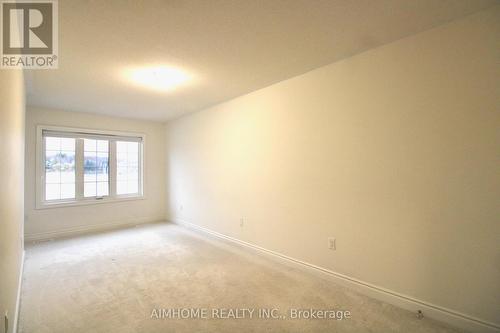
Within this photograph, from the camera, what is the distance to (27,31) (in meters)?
2.00

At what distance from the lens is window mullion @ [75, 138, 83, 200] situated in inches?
191

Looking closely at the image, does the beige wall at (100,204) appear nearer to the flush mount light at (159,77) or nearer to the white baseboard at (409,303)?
the flush mount light at (159,77)

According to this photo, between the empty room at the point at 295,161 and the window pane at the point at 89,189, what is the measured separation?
1245mm

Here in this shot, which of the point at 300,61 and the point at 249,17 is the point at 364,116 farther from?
the point at 249,17

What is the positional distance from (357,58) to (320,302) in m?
2.46

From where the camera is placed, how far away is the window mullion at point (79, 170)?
4.86 m

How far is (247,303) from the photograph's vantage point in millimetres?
2271

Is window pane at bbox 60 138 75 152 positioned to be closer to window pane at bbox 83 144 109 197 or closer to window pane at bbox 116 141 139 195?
window pane at bbox 83 144 109 197

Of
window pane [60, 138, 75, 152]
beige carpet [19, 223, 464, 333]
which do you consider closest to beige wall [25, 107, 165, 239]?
window pane [60, 138, 75, 152]

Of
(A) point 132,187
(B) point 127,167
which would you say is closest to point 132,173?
(B) point 127,167

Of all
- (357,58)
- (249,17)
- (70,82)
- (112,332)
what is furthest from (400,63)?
(70,82)

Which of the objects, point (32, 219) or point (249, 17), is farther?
point (32, 219)

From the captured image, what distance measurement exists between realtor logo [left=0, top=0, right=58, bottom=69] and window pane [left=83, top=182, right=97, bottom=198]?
9.88 feet

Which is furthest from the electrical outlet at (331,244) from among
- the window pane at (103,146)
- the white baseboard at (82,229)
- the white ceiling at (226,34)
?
the window pane at (103,146)
